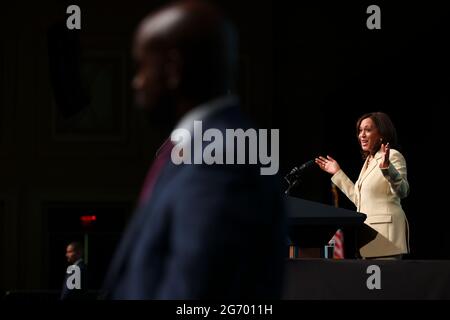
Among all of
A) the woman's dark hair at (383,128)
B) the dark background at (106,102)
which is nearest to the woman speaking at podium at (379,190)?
the woman's dark hair at (383,128)

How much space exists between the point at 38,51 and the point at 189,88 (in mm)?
11194

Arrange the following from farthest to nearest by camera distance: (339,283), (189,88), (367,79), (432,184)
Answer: (367,79), (432,184), (339,283), (189,88)

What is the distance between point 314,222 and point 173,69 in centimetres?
241

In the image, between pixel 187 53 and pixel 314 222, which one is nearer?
pixel 187 53

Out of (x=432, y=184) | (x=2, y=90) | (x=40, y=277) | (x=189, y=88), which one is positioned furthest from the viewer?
(x=2, y=90)

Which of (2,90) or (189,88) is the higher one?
(2,90)

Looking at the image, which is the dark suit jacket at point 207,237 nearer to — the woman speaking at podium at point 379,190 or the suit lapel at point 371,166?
the woman speaking at podium at point 379,190

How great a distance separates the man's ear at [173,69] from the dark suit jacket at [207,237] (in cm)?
7

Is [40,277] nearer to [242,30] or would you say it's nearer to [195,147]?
[242,30]

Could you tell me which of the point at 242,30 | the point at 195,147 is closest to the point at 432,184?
the point at 242,30

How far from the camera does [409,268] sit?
3.62 metres

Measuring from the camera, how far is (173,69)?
1.19 metres

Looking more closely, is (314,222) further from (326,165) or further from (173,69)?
(173,69)

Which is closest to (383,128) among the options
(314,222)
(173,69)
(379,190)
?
(379,190)
